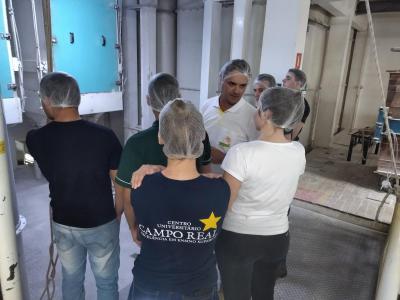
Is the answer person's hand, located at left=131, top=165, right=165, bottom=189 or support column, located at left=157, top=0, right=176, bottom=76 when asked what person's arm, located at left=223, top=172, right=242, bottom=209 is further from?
support column, located at left=157, top=0, right=176, bottom=76

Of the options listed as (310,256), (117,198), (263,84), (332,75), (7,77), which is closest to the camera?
(117,198)

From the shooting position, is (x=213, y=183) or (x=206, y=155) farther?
(x=206, y=155)

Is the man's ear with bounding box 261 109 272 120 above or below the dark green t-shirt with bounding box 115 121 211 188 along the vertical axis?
above

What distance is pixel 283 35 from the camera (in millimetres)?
2822

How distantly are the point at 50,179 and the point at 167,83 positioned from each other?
Result: 25.8 inches

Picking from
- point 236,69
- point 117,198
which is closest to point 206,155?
point 117,198

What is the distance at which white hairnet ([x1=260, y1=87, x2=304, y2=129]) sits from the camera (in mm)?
1181

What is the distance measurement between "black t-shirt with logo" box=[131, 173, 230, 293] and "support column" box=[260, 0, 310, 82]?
2.26 meters

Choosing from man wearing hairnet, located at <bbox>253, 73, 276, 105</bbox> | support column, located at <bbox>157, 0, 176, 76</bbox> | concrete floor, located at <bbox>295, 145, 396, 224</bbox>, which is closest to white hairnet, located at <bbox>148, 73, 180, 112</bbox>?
man wearing hairnet, located at <bbox>253, 73, 276, 105</bbox>

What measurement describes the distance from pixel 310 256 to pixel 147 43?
275cm

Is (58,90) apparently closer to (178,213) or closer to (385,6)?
(178,213)

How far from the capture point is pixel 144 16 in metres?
3.36

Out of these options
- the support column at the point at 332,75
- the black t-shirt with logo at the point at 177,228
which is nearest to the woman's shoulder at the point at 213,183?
the black t-shirt with logo at the point at 177,228

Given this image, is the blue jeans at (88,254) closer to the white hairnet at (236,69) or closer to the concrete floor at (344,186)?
the white hairnet at (236,69)
